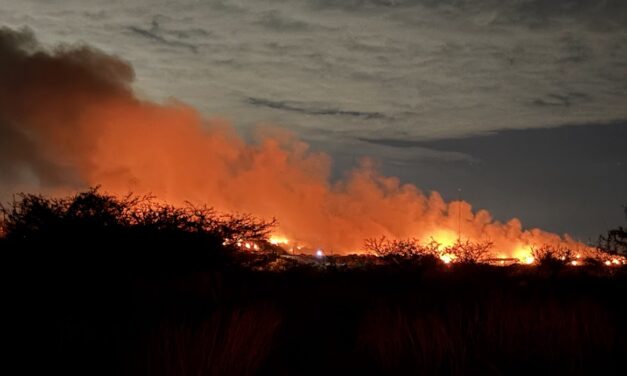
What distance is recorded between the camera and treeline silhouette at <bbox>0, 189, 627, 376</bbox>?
7.49m

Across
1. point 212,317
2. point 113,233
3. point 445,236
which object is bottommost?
point 212,317

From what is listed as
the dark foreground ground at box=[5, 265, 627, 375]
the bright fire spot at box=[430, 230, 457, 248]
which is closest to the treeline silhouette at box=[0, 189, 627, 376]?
the dark foreground ground at box=[5, 265, 627, 375]

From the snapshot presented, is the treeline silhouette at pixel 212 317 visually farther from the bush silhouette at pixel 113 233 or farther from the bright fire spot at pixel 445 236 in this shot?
the bright fire spot at pixel 445 236

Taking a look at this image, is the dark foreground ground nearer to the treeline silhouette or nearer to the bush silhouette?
the treeline silhouette

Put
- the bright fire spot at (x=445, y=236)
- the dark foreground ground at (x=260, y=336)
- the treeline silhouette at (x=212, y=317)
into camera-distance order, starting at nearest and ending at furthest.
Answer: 1. the dark foreground ground at (x=260, y=336)
2. the treeline silhouette at (x=212, y=317)
3. the bright fire spot at (x=445, y=236)

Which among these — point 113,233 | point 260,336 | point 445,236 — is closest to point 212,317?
point 260,336

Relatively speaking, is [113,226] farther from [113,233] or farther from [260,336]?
[260,336]

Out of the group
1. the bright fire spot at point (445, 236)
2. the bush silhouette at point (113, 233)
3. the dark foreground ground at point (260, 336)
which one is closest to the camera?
the dark foreground ground at point (260, 336)

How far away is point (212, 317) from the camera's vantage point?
26.6 ft

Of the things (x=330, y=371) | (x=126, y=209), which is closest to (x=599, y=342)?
(x=330, y=371)

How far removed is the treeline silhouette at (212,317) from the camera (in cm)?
749

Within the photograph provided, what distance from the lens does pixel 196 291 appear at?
1344 centimetres

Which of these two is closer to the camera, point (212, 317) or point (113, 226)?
point (212, 317)

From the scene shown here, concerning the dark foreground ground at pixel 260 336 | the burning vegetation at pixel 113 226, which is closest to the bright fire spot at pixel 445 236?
the burning vegetation at pixel 113 226
